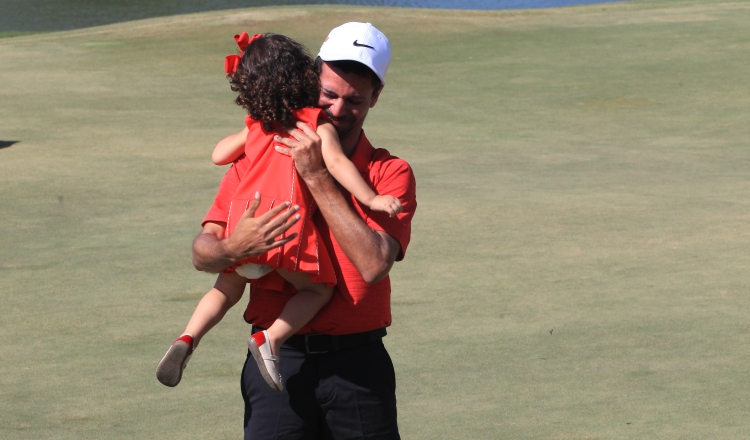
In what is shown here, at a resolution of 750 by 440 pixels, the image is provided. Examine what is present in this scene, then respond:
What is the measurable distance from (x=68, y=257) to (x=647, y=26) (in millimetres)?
13772

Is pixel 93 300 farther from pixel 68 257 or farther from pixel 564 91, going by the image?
pixel 564 91

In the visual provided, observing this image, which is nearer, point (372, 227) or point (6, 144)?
point (372, 227)

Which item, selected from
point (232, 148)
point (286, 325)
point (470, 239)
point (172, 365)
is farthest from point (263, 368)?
point (470, 239)

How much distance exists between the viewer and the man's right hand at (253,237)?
3.02m

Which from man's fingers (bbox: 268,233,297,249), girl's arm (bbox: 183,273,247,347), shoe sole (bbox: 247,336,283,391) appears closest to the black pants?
shoe sole (bbox: 247,336,283,391)

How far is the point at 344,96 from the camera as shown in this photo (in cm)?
319

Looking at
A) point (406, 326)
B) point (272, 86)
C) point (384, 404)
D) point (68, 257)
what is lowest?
point (68, 257)

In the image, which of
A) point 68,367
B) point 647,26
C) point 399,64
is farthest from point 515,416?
point 647,26

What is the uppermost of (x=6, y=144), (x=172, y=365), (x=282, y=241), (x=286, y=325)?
(x=282, y=241)

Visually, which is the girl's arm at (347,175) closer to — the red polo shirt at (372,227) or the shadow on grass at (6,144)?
the red polo shirt at (372,227)

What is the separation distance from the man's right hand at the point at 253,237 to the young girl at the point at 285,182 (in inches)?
2.1

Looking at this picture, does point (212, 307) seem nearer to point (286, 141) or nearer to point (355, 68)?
point (286, 141)

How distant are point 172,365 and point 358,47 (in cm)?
112

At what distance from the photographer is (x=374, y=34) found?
126 inches
